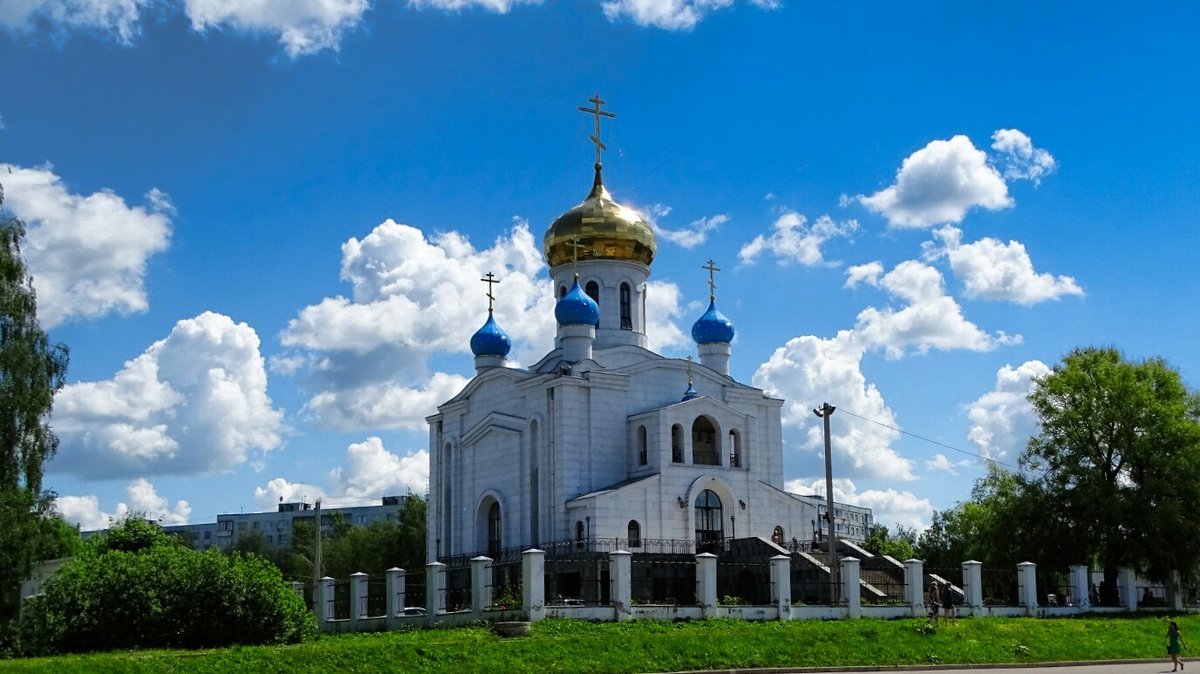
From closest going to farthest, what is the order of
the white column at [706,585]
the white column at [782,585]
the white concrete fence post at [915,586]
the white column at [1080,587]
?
1. the white column at [706,585]
2. the white column at [782,585]
3. the white concrete fence post at [915,586]
4. the white column at [1080,587]

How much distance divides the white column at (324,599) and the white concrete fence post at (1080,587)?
18070 millimetres

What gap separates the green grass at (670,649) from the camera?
699 inches

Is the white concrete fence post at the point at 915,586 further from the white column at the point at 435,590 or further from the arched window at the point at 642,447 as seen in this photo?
the white column at the point at 435,590

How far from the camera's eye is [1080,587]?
30156 mm

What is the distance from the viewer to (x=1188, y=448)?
31000 mm

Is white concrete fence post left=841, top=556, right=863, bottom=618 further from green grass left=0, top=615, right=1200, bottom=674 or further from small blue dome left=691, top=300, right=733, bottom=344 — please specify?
small blue dome left=691, top=300, right=733, bottom=344

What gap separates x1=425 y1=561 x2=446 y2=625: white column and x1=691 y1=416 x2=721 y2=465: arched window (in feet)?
32.7

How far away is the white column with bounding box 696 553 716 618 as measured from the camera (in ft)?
79.8

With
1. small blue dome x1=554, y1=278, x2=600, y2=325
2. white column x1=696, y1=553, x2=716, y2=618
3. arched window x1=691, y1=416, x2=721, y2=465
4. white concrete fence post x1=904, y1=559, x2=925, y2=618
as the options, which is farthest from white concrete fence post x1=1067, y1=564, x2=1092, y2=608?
small blue dome x1=554, y1=278, x2=600, y2=325

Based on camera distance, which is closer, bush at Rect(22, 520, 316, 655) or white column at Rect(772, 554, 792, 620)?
bush at Rect(22, 520, 316, 655)

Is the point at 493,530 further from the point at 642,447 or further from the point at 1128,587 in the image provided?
the point at 1128,587

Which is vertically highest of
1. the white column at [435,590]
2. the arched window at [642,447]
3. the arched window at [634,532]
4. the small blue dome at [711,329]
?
the small blue dome at [711,329]

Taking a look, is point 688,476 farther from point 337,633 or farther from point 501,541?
point 337,633

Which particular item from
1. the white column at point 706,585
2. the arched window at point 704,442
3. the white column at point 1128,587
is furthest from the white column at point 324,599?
the white column at point 1128,587
